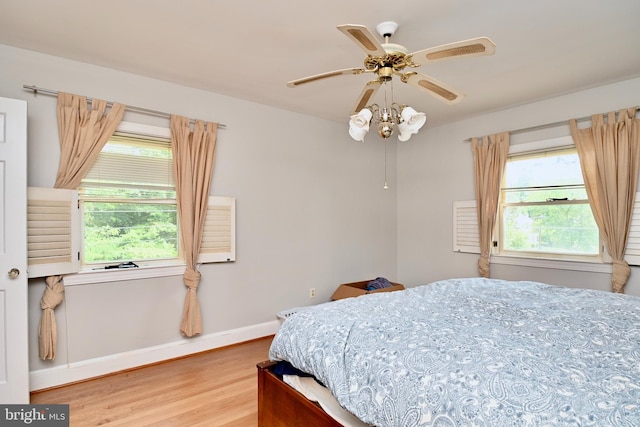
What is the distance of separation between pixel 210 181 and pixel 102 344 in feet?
5.38

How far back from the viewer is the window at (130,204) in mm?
2799

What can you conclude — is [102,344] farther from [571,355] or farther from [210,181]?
[571,355]

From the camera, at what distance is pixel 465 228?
13.3 feet

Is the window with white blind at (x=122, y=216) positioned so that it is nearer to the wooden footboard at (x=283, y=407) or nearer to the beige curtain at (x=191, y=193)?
the beige curtain at (x=191, y=193)

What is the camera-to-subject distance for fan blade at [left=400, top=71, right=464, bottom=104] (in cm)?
198

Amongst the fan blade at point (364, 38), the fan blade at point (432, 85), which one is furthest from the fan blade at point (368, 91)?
the fan blade at point (364, 38)

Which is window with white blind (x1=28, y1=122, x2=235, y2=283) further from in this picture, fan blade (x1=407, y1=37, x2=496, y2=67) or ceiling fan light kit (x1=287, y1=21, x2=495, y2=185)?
fan blade (x1=407, y1=37, x2=496, y2=67)

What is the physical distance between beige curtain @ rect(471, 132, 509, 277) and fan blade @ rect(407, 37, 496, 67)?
2363 mm

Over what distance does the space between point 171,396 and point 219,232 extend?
4.75 ft

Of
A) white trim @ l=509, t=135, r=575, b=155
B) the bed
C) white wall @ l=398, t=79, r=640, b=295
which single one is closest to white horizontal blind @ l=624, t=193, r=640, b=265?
white wall @ l=398, t=79, r=640, b=295

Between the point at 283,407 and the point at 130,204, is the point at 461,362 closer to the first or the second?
the point at 283,407

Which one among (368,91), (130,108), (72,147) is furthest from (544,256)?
(72,147)

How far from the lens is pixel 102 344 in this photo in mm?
2775

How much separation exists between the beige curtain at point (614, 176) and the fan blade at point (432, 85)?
1845mm
